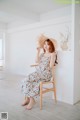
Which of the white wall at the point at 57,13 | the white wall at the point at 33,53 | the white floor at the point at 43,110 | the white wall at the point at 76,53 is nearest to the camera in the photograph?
the white floor at the point at 43,110

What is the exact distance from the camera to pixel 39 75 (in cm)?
276

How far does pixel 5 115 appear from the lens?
226 cm

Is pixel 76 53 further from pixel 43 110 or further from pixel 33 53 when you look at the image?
pixel 33 53

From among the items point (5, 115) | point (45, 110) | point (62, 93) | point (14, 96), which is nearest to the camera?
point (5, 115)

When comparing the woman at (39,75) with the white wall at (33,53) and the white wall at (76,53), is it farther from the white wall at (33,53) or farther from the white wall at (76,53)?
the white wall at (76,53)

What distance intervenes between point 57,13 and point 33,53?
1811 millimetres

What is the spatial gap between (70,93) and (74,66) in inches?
21.5

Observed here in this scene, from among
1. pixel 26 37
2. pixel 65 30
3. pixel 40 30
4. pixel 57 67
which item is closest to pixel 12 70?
pixel 26 37

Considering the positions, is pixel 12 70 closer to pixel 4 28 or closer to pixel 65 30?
pixel 4 28

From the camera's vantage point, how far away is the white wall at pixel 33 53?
2.86 m

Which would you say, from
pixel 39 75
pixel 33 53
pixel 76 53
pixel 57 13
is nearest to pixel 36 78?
pixel 39 75

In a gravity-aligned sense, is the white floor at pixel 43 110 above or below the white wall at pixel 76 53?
below

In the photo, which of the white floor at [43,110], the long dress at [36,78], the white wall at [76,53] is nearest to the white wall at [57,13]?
the white wall at [76,53]

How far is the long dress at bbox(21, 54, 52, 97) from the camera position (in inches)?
102
